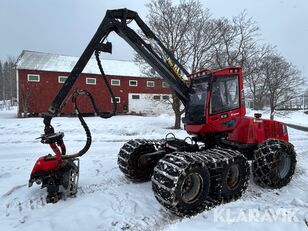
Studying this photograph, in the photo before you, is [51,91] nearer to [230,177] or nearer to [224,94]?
[224,94]

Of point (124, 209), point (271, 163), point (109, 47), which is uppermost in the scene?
point (109, 47)

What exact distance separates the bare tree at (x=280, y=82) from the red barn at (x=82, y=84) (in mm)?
9115

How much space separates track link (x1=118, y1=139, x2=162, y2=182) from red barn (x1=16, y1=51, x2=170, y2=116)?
19.7 metres

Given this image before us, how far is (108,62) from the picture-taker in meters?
35.8

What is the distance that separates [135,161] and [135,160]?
0.02 m

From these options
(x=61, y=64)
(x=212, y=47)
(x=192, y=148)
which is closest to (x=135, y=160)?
(x=192, y=148)

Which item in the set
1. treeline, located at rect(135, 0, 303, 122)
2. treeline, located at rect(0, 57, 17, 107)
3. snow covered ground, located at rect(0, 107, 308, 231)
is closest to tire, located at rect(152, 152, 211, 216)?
snow covered ground, located at rect(0, 107, 308, 231)

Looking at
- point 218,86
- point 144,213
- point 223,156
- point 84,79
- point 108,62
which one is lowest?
point 144,213

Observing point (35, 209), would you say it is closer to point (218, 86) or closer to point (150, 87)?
point (218, 86)

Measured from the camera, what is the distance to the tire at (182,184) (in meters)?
4.25

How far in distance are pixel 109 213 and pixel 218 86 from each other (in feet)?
11.3

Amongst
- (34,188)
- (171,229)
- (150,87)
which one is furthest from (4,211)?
(150,87)

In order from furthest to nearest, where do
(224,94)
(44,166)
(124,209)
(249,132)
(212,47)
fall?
(212,47), (249,132), (224,94), (44,166), (124,209)

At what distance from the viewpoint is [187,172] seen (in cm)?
436
